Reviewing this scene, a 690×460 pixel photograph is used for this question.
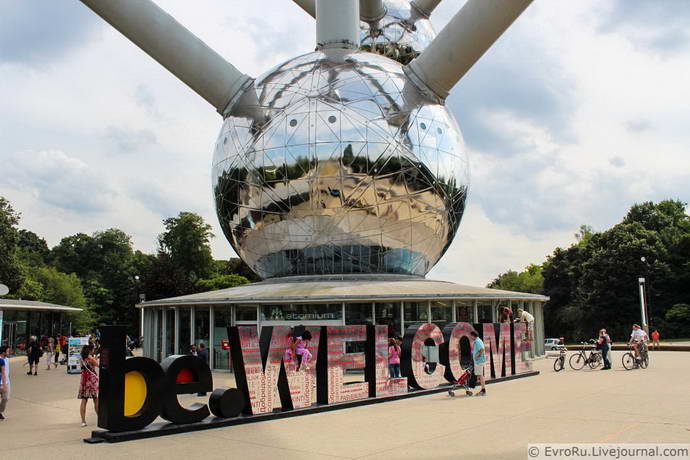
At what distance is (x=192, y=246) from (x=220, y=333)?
5328 cm

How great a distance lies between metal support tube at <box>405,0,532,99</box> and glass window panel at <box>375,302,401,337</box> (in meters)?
7.46

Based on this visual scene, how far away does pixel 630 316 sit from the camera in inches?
2025

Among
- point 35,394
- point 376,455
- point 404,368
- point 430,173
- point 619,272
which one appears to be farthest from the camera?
point 619,272

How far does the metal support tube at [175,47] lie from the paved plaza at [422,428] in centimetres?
1116

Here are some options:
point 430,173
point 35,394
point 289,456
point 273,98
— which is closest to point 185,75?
point 273,98

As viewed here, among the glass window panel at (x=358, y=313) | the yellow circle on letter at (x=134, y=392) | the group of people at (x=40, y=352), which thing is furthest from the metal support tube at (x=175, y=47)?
the yellow circle on letter at (x=134, y=392)

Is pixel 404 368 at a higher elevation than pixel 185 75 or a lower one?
lower

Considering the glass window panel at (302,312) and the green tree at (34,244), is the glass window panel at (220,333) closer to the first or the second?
the glass window panel at (302,312)

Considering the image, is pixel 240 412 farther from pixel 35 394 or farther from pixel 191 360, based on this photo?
pixel 35 394

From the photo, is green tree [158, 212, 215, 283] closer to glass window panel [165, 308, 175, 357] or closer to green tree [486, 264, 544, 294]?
green tree [486, 264, 544, 294]

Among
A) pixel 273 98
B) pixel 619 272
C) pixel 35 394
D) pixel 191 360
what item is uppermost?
pixel 273 98

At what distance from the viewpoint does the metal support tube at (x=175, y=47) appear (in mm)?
19875

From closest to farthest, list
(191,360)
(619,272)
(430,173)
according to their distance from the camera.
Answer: (191,360), (430,173), (619,272)

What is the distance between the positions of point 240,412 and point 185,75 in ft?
43.9
